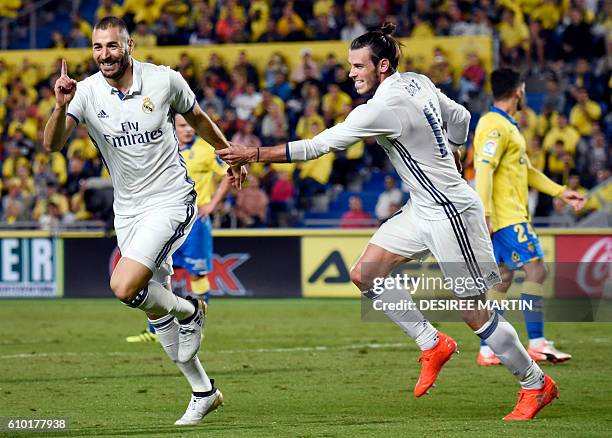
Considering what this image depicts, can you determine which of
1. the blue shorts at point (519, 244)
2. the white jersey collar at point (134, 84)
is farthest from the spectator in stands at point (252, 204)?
the white jersey collar at point (134, 84)

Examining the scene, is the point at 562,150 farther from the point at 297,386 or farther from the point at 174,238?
the point at 174,238

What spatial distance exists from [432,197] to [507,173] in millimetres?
2996

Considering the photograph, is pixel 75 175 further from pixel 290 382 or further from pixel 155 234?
pixel 155 234

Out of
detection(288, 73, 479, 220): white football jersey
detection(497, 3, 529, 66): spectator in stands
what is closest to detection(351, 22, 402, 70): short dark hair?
detection(288, 73, 479, 220): white football jersey

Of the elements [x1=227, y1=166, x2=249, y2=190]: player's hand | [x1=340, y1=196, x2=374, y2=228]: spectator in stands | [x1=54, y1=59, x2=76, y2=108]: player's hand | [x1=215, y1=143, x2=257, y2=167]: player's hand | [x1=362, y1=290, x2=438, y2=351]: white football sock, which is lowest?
[x1=340, y1=196, x2=374, y2=228]: spectator in stands

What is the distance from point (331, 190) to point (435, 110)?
14244 millimetres

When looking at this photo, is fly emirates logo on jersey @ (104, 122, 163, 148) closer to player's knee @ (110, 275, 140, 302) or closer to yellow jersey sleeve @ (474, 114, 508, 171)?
player's knee @ (110, 275, 140, 302)

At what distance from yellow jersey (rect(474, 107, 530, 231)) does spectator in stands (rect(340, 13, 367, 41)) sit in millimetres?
13166

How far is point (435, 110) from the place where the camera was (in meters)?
7.57

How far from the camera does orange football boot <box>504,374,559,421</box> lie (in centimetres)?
752

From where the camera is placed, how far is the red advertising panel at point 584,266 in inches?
676

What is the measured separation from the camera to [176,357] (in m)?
7.81

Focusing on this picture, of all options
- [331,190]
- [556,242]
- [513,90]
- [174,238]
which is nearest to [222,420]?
[174,238]

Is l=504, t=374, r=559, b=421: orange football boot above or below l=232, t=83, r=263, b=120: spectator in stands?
below
